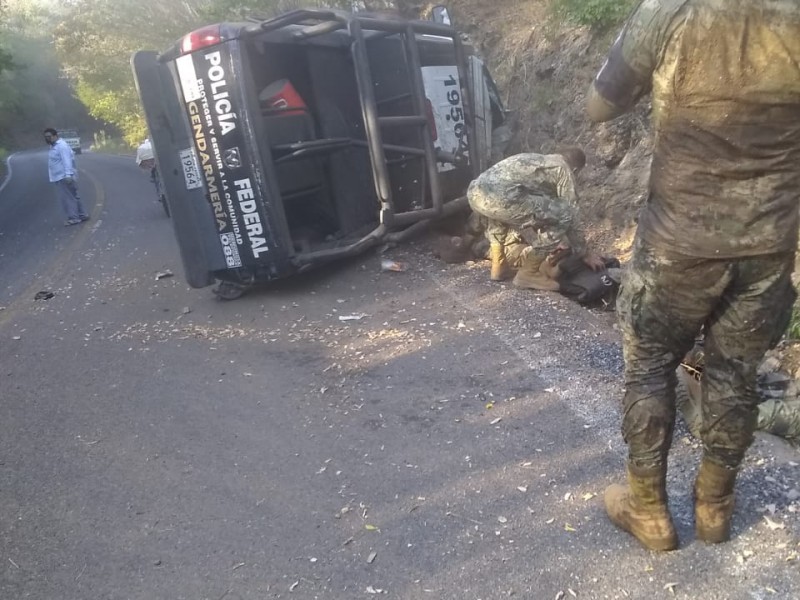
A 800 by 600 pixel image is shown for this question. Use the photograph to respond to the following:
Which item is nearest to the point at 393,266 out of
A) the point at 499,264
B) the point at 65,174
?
the point at 499,264

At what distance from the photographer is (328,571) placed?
8.36ft

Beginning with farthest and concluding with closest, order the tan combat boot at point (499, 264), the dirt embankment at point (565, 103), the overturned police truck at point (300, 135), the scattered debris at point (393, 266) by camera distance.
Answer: the dirt embankment at point (565, 103), the scattered debris at point (393, 266), the tan combat boot at point (499, 264), the overturned police truck at point (300, 135)

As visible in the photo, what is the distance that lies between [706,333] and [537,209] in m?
3.02

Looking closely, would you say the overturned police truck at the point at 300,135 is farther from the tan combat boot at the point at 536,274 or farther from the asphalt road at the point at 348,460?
the tan combat boot at the point at 536,274

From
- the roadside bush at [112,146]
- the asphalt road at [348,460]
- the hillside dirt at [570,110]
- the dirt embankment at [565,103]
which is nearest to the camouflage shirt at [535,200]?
the asphalt road at [348,460]

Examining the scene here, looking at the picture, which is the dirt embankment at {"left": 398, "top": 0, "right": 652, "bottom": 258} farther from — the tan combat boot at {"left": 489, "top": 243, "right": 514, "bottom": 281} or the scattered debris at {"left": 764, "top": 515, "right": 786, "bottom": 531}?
the scattered debris at {"left": 764, "top": 515, "right": 786, "bottom": 531}

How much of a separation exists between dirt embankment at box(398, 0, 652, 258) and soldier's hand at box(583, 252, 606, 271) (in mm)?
609

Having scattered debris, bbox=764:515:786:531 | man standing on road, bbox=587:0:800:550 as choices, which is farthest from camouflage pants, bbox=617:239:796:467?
scattered debris, bbox=764:515:786:531

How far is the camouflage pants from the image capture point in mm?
2139

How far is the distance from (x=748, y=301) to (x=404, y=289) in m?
3.75

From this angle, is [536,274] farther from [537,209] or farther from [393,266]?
[393,266]

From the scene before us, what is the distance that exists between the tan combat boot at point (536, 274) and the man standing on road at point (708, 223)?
9.45 feet

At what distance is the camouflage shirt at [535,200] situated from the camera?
17.1 feet

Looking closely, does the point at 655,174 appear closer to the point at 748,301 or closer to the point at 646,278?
the point at 646,278
